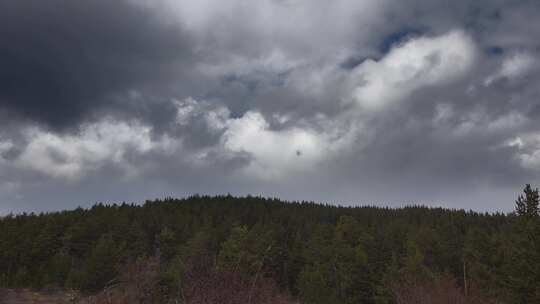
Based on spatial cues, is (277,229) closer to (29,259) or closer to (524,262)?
(29,259)

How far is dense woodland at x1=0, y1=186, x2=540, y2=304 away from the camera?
24.5 feet

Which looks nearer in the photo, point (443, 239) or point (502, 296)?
point (502, 296)

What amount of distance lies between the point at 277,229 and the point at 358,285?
33.1 meters

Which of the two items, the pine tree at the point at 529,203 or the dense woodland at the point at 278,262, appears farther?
the pine tree at the point at 529,203

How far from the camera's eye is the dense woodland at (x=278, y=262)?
7477 mm

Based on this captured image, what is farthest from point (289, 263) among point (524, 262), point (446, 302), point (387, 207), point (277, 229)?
point (387, 207)

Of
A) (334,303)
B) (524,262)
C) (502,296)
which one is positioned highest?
(524,262)

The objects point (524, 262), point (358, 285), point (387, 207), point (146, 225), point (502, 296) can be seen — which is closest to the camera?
point (524, 262)

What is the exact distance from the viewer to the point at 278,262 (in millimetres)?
83250

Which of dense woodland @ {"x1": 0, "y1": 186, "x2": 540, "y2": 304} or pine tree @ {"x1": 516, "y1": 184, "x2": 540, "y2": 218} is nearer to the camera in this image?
dense woodland @ {"x1": 0, "y1": 186, "x2": 540, "y2": 304}

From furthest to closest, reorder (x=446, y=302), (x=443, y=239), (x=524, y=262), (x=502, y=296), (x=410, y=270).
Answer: (x=443, y=239) → (x=410, y=270) → (x=502, y=296) → (x=524, y=262) → (x=446, y=302)

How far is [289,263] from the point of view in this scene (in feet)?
267

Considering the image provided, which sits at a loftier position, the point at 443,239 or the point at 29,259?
the point at 443,239

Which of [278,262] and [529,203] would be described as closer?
[529,203]
